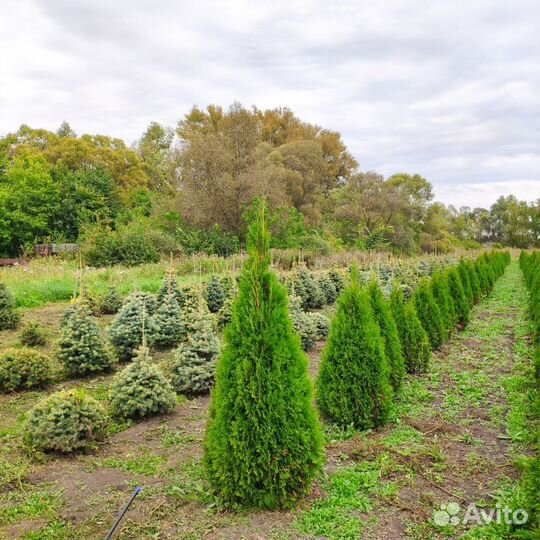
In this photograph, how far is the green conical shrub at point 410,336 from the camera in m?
6.98

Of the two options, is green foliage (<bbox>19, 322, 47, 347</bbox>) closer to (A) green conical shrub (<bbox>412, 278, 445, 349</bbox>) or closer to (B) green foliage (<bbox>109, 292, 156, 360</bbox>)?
(B) green foliage (<bbox>109, 292, 156, 360</bbox>)

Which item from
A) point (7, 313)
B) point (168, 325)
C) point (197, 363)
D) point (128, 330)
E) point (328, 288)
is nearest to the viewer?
point (197, 363)

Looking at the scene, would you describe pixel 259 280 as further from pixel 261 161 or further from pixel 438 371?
pixel 261 161

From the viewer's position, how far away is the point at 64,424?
14.3 feet

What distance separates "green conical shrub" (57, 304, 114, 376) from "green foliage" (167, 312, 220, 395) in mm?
1284

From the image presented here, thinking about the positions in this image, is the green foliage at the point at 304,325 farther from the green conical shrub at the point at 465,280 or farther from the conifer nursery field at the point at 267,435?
the green conical shrub at the point at 465,280

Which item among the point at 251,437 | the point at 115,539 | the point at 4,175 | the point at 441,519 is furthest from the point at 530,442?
the point at 4,175

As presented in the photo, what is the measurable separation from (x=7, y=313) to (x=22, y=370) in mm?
3834

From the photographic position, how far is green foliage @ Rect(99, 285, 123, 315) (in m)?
11.1

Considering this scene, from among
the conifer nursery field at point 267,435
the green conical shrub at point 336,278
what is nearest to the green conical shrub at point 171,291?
the conifer nursery field at point 267,435

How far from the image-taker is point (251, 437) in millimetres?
3277

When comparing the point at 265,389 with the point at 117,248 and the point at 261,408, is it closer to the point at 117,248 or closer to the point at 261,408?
the point at 261,408

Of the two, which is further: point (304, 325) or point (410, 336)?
point (304, 325)

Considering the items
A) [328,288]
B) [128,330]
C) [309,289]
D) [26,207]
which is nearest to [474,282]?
[328,288]
